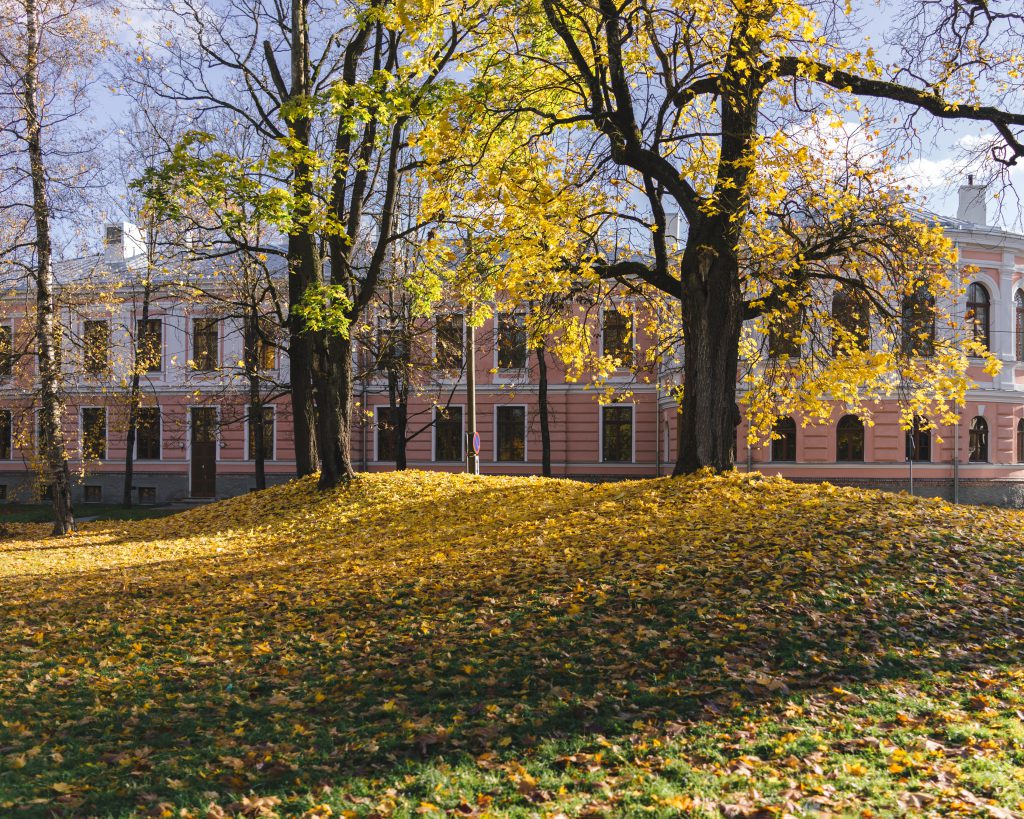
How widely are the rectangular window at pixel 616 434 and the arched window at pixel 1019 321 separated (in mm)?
14344

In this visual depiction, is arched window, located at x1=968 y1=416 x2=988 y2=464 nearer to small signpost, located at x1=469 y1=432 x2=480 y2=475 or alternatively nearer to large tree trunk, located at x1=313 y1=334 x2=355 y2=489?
small signpost, located at x1=469 y1=432 x2=480 y2=475

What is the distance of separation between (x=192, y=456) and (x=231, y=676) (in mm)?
31216

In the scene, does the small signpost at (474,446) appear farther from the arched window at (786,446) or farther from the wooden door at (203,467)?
the wooden door at (203,467)

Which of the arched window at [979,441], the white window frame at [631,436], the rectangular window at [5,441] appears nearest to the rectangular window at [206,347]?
the rectangular window at [5,441]

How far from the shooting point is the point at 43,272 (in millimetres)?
18672

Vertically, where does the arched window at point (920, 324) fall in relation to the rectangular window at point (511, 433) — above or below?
above

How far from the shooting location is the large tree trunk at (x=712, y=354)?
44.3 ft

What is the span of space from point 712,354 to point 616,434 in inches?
836

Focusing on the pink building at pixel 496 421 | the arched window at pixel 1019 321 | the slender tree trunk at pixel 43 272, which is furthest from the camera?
the arched window at pixel 1019 321

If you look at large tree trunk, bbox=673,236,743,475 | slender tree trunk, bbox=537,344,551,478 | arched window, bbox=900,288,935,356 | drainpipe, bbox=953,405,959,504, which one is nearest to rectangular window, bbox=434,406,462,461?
slender tree trunk, bbox=537,344,551,478

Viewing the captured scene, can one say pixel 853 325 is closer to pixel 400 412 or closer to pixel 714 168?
pixel 714 168

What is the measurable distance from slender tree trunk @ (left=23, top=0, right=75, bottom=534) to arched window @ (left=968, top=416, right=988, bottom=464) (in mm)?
28950

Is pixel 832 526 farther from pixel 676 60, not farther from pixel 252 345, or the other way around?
pixel 252 345

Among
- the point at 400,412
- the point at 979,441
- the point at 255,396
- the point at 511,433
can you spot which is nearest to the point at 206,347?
the point at 255,396
